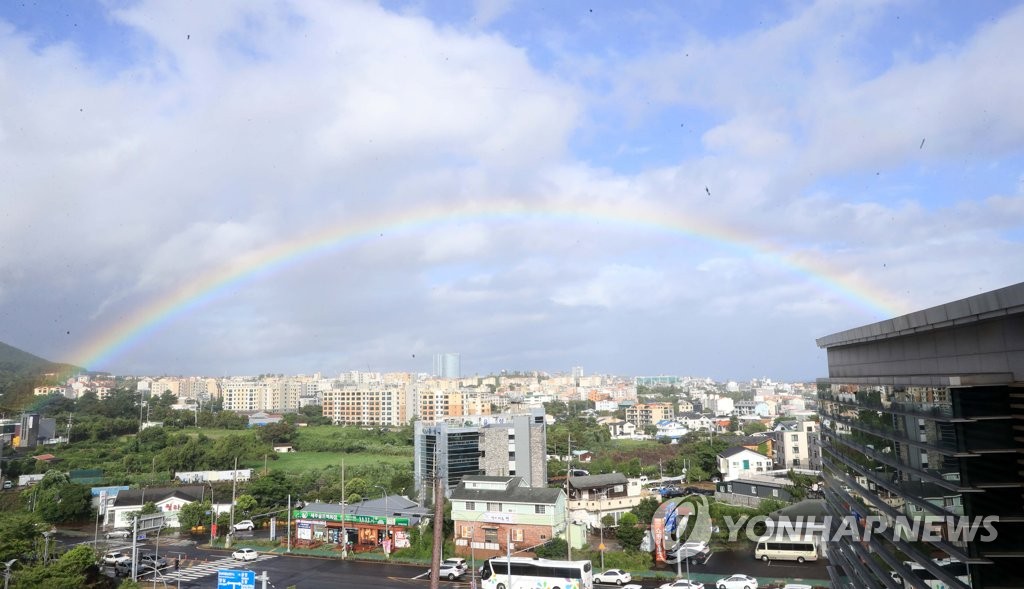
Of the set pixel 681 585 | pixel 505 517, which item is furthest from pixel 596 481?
pixel 681 585

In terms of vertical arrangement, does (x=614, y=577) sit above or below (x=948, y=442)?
below

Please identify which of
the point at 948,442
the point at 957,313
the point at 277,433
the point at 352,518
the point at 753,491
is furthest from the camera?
the point at 277,433

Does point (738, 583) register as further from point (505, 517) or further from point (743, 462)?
point (743, 462)

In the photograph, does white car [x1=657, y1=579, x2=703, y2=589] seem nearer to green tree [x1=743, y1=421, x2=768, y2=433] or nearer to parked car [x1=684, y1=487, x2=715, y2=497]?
parked car [x1=684, y1=487, x2=715, y2=497]

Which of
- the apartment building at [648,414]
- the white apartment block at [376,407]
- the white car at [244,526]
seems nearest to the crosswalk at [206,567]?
the white car at [244,526]

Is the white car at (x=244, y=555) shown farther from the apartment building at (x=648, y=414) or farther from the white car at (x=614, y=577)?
the apartment building at (x=648, y=414)

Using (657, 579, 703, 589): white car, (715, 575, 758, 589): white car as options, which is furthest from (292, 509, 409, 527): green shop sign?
(715, 575, 758, 589): white car

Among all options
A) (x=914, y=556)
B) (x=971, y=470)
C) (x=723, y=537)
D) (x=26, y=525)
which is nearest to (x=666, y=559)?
(x=723, y=537)
